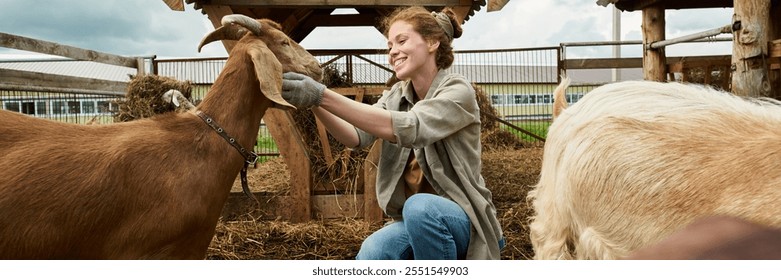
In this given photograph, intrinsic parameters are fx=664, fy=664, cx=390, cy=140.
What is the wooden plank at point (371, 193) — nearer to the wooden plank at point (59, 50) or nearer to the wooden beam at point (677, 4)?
the wooden plank at point (59, 50)

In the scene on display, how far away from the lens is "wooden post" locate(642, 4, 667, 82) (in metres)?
7.17

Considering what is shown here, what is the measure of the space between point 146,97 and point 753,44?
5.10 metres

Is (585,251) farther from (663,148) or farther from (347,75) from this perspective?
(347,75)

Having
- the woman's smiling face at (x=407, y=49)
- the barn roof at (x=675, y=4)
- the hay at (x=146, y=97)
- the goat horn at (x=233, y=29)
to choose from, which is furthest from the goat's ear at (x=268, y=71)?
the barn roof at (x=675, y=4)

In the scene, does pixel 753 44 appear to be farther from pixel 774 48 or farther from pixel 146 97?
pixel 146 97

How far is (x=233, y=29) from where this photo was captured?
10.3 feet

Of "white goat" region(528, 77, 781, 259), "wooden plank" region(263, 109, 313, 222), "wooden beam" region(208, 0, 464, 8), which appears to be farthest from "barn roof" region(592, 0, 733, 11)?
"white goat" region(528, 77, 781, 259)

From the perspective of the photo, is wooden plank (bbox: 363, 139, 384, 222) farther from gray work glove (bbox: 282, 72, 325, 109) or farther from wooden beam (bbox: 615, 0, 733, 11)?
wooden beam (bbox: 615, 0, 733, 11)

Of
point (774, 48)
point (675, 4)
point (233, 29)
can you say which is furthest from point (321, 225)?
point (675, 4)

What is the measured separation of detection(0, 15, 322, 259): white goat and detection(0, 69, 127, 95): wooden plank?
2233 millimetres

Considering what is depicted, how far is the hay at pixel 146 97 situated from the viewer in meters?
5.94

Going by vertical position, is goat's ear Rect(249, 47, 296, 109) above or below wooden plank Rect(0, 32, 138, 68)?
below
